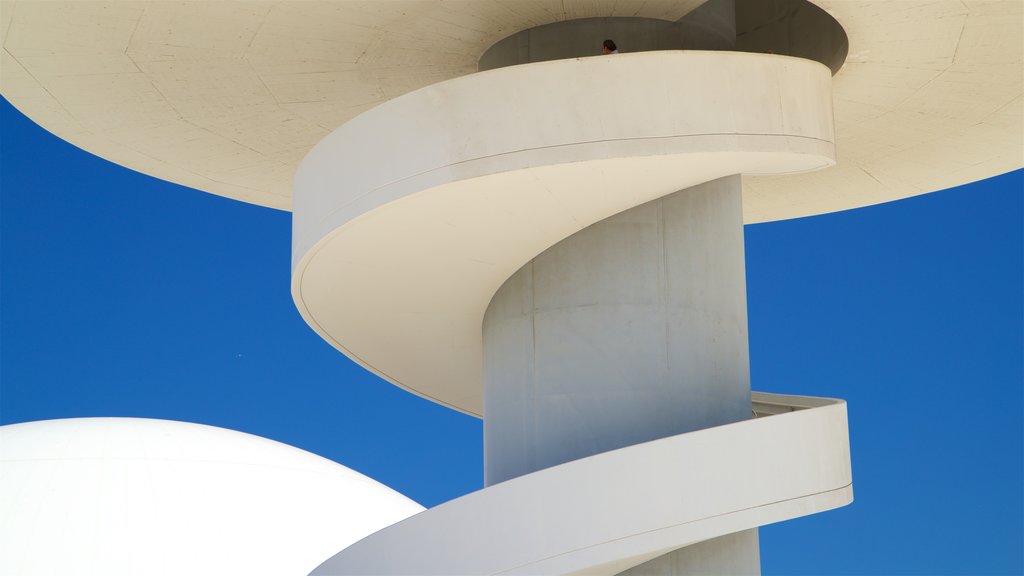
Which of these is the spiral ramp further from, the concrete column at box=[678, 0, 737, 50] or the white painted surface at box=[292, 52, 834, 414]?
the concrete column at box=[678, 0, 737, 50]

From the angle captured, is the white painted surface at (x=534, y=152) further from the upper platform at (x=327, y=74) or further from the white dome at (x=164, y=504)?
the white dome at (x=164, y=504)

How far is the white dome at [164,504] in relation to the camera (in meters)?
26.6

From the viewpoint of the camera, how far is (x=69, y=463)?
93.0 feet

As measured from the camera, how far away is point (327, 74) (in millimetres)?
19469

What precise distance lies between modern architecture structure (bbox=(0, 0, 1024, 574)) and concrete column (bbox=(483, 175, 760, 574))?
3cm

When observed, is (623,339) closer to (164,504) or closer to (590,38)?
(590,38)

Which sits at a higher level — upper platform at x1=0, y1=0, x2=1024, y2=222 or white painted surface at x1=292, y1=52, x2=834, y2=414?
upper platform at x1=0, y1=0, x2=1024, y2=222

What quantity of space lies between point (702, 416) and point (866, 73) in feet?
15.9

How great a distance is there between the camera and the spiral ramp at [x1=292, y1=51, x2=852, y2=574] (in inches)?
601

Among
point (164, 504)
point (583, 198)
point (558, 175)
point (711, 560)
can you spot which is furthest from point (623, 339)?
point (164, 504)

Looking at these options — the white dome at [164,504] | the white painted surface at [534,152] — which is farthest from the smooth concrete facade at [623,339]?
the white dome at [164,504]

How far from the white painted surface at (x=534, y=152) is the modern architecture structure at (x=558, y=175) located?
0.03 metres

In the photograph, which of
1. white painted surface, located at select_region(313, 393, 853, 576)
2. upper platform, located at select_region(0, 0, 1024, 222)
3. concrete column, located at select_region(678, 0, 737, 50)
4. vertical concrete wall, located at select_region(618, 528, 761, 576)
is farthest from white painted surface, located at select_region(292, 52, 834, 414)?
vertical concrete wall, located at select_region(618, 528, 761, 576)

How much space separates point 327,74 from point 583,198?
4.94 meters
